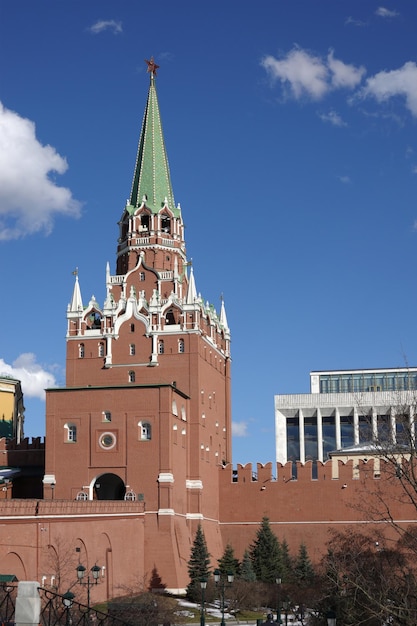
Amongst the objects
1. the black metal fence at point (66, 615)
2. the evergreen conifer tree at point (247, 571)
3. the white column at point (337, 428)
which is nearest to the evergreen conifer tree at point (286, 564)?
the evergreen conifer tree at point (247, 571)

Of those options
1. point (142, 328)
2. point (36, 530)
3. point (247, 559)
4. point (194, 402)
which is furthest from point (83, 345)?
point (36, 530)

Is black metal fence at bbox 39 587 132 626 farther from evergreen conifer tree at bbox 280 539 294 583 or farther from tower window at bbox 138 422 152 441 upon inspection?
evergreen conifer tree at bbox 280 539 294 583

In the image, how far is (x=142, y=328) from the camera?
74750mm

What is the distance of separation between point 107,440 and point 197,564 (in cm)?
976

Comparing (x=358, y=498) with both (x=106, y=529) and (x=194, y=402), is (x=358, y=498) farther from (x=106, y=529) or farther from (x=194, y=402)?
(x=106, y=529)

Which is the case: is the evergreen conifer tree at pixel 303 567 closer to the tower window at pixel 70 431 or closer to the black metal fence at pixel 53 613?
the tower window at pixel 70 431

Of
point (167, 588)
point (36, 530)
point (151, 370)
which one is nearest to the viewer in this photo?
point (36, 530)

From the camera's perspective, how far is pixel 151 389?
6819 centimetres

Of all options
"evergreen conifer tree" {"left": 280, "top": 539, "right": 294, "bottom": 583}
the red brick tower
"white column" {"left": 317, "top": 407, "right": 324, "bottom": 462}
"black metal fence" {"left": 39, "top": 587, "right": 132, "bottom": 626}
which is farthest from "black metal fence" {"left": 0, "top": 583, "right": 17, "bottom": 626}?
"white column" {"left": 317, "top": 407, "right": 324, "bottom": 462}

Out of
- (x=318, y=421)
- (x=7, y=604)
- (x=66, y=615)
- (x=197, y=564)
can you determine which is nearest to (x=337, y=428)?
(x=318, y=421)

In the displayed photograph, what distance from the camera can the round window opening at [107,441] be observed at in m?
68.0

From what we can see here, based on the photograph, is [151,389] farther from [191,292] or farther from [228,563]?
[228,563]

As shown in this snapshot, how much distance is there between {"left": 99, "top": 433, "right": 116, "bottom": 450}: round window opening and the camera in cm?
6802

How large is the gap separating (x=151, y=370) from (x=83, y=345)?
5500 millimetres
